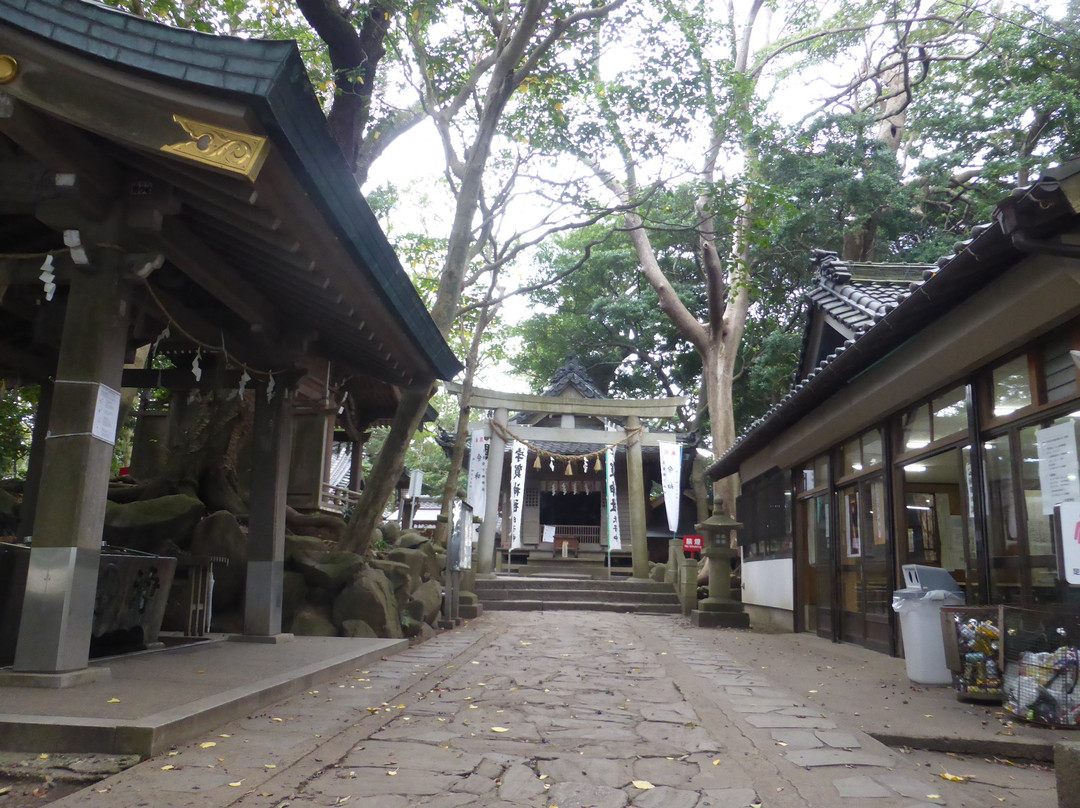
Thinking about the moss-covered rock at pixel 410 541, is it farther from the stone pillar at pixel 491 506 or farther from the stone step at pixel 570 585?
the stone pillar at pixel 491 506

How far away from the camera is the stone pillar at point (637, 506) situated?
18312 millimetres

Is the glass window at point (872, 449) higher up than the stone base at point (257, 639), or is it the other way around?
the glass window at point (872, 449)

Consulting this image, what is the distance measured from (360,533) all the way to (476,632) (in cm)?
244

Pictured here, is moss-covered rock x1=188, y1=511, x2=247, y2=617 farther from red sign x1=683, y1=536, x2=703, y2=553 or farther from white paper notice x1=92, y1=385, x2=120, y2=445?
red sign x1=683, y1=536, x2=703, y2=553

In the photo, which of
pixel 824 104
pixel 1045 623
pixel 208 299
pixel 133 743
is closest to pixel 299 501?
pixel 208 299

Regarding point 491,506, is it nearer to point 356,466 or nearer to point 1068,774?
point 356,466

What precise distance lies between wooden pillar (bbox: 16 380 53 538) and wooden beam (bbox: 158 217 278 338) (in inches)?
110

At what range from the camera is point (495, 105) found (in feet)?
31.1

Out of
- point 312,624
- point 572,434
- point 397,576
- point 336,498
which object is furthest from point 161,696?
point 572,434

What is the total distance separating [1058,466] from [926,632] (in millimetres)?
1851

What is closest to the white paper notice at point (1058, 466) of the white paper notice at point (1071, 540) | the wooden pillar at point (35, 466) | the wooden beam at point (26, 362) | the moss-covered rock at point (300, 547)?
the white paper notice at point (1071, 540)

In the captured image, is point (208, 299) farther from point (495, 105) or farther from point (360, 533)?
point (495, 105)

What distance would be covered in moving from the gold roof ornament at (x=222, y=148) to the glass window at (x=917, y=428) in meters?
6.68

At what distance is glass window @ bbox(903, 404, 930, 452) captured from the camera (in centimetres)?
760
